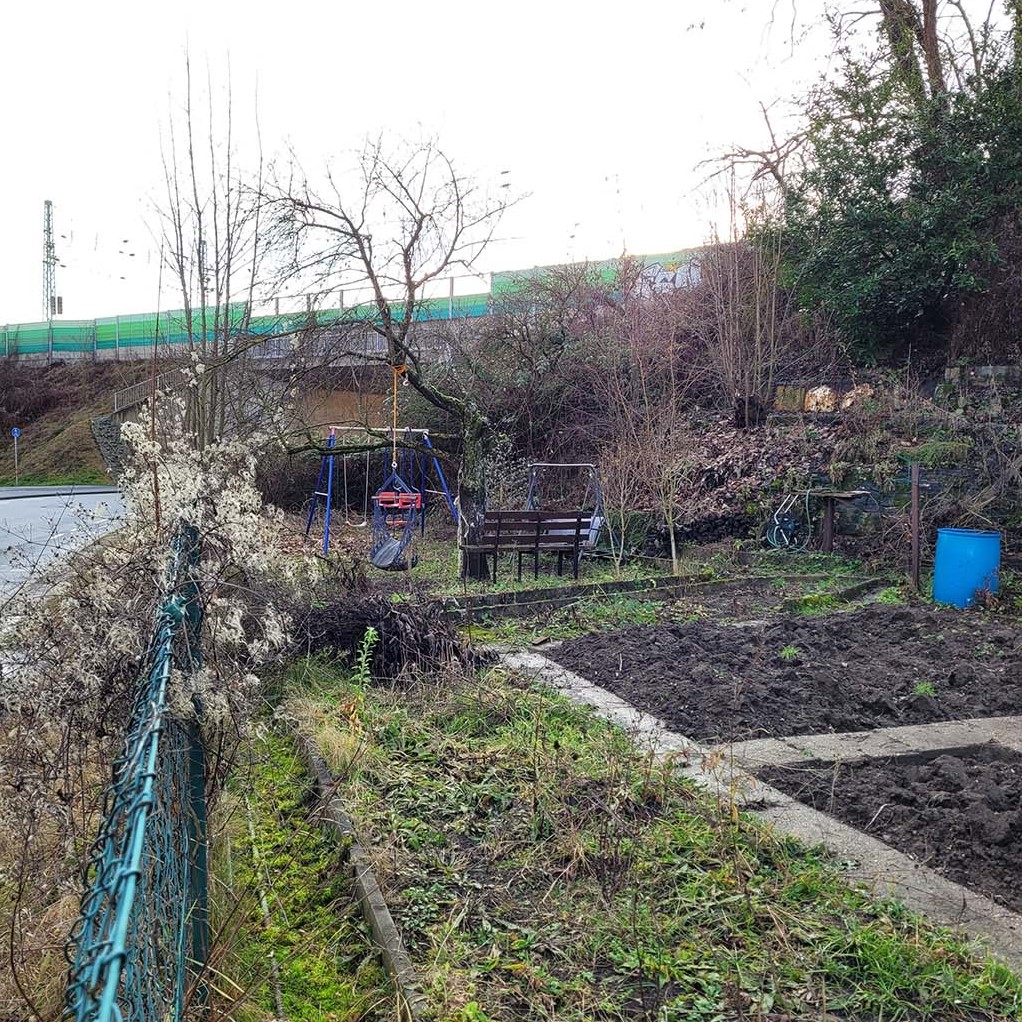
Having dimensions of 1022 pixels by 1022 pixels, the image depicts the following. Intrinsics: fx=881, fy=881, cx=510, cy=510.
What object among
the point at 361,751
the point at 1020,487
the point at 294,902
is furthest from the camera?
the point at 1020,487

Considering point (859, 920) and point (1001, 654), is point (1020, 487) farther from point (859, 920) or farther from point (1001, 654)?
point (859, 920)

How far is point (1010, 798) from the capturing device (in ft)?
13.8

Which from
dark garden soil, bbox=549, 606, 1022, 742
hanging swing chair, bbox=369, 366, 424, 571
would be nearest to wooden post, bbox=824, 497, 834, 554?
dark garden soil, bbox=549, 606, 1022, 742

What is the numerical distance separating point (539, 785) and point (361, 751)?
94cm

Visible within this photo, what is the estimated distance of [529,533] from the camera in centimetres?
1091

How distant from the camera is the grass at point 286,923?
296 cm

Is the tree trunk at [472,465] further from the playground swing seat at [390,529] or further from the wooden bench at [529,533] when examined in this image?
the wooden bench at [529,533]

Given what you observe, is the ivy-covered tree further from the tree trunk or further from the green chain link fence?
the green chain link fence

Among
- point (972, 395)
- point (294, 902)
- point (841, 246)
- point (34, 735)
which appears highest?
point (841, 246)

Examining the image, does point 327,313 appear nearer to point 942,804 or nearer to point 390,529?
point 390,529

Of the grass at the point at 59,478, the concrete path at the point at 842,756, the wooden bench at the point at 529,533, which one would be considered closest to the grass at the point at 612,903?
the concrete path at the point at 842,756

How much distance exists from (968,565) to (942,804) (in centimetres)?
609

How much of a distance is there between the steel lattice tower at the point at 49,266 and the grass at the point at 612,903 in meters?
46.5

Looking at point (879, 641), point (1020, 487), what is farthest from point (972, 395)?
point (879, 641)
